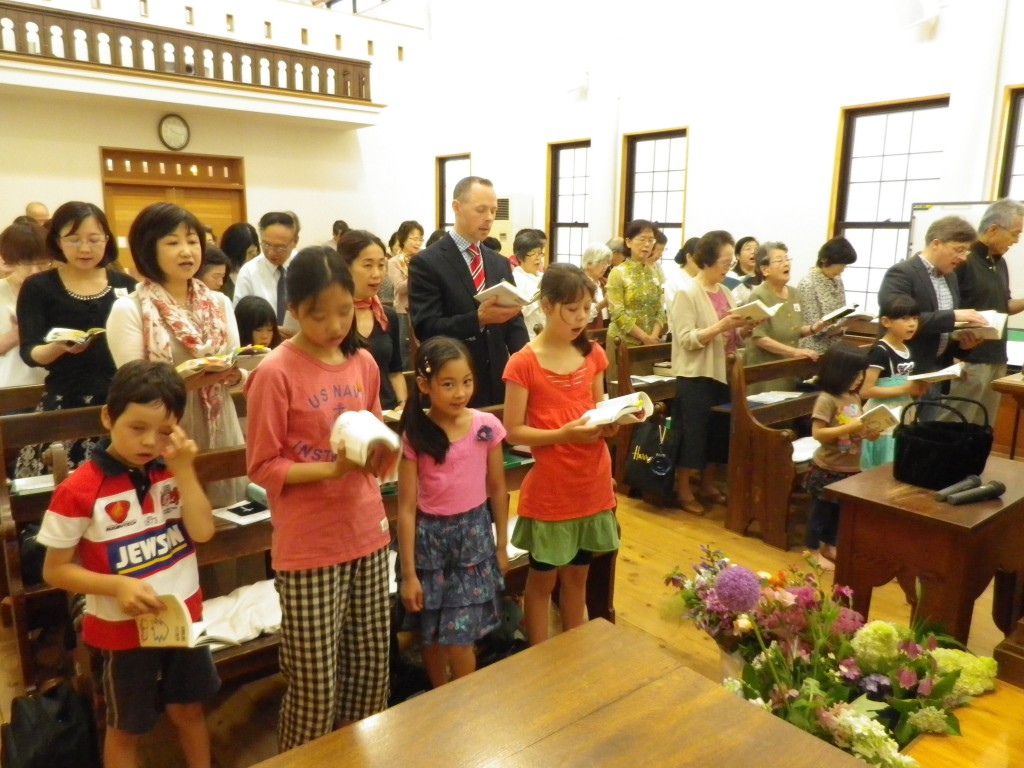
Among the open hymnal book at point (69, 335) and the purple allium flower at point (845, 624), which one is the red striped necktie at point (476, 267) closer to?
the open hymnal book at point (69, 335)

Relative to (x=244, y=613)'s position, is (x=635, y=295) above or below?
above

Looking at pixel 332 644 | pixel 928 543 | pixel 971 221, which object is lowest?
pixel 332 644

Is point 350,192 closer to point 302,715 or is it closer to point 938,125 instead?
point 938,125

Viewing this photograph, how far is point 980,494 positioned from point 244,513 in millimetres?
2241

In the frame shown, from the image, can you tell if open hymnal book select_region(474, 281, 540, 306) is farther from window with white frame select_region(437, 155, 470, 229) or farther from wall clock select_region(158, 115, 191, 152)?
window with white frame select_region(437, 155, 470, 229)

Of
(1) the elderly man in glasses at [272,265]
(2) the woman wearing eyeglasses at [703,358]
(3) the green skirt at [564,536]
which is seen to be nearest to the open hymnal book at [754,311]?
(2) the woman wearing eyeglasses at [703,358]

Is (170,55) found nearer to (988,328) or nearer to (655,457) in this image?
(655,457)

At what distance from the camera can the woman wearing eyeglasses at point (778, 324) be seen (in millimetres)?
4426

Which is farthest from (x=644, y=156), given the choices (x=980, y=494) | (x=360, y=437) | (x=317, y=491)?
(x=360, y=437)

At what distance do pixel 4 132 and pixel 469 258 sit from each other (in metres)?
8.26

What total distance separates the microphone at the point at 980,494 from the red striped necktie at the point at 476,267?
5.63ft

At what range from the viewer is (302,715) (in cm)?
181

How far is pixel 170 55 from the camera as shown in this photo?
8.91 meters

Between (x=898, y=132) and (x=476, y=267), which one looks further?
(x=898, y=132)
